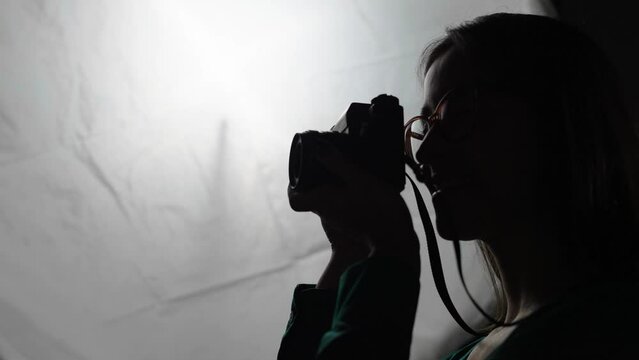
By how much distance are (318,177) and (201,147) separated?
0.35 meters

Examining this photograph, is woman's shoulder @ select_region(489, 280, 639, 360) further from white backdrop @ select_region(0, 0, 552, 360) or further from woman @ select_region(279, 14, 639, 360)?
white backdrop @ select_region(0, 0, 552, 360)

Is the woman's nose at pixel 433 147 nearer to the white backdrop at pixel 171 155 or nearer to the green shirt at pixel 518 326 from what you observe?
the green shirt at pixel 518 326

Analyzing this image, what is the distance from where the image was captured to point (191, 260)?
A: 2.30 ft

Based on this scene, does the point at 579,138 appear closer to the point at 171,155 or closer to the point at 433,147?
the point at 433,147

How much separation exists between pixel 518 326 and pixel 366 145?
6.4 inches

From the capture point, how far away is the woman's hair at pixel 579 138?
380 mm

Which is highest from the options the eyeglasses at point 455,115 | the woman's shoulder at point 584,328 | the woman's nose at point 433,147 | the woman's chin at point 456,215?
the eyeglasses at point 455,115

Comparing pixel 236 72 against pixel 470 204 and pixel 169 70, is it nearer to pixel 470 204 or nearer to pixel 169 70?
pixel 169 70

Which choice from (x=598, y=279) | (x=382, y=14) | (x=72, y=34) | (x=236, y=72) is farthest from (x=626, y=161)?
(x=72, y=34)

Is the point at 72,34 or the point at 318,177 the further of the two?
the point at 72,34

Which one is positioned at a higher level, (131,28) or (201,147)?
(131,28)

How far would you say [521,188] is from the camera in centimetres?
39

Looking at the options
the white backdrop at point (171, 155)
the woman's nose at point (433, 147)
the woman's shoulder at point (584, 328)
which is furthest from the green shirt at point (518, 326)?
the white backdrop at point (171, 155)

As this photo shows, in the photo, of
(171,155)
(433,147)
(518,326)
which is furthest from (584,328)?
(171,155)
